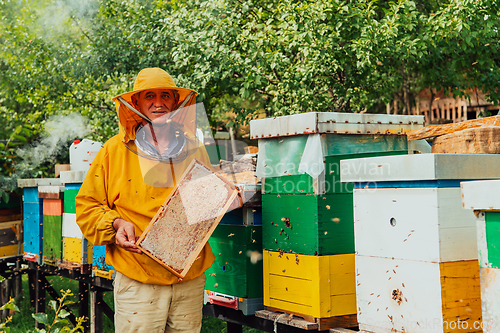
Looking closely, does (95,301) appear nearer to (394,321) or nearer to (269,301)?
(269,301)

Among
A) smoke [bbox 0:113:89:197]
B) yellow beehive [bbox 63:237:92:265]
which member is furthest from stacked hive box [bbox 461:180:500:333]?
smoke [bbox 0:113:89:197]

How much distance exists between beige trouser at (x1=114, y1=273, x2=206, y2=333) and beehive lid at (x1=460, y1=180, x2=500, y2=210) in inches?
57.9

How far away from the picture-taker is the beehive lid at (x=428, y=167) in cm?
176

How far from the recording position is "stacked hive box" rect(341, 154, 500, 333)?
1759mm

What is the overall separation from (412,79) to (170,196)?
7.32 m

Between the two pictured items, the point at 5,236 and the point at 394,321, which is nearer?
the point at 394,321

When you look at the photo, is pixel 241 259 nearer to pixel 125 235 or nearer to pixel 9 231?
pixel 125 235

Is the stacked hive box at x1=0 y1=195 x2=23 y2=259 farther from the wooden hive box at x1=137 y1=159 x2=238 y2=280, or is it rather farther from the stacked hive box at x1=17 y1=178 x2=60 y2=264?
the wooden hive box at x1=137 y1=159 x2=238 y2=280

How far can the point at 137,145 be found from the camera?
2.47m

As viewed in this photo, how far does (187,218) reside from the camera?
232 cm

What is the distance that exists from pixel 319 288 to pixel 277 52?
3315 mm

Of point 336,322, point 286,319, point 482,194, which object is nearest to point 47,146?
point 286,319

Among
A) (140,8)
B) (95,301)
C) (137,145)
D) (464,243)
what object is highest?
(140,8)

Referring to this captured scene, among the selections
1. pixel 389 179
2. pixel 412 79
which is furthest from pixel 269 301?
pixel 412 79
